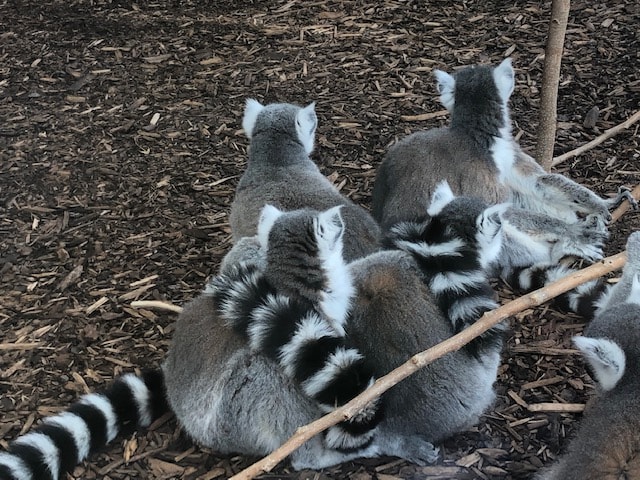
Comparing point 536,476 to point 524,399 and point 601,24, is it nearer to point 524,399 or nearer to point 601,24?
point 524,399

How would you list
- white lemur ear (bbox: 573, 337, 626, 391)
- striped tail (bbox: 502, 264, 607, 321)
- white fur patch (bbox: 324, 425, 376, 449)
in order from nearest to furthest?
white lemur ear (bbox: 573, 337, 626, 391), white fur patch (bbox: 324, 425, 376, 449), striped tail (bbox: 502, 264, 607, 321)

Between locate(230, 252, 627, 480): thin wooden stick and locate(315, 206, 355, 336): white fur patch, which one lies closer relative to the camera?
locate(230, 252, 627, 480): thin wooden stick

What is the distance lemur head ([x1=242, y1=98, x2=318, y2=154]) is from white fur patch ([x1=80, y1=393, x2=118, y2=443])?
2.64 meters

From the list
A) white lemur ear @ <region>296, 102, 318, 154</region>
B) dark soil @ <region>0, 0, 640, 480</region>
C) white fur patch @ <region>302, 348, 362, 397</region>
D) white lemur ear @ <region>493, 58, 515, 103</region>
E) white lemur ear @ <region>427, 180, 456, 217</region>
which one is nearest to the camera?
white fur patch @ <region>302, 348, 362, 397</region>

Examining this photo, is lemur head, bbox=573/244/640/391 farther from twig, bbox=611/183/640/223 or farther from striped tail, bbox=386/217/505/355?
twig, bbox=611/183/640/223

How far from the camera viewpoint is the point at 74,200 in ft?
22.0

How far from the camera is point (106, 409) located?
4.10m

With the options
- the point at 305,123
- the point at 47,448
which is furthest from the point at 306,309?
the point at 305,123

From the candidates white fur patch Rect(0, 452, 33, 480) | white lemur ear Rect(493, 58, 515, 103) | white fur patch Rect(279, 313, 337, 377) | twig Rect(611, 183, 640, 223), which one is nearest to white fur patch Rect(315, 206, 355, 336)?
white fur patch Rect(279, 313, 337, 377)

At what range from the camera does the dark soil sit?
440 cm

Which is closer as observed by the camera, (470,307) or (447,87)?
(470,307)

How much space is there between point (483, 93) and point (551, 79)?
0.52 m

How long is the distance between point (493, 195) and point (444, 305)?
2049mm

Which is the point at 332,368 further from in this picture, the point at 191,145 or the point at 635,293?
the point at 191,145
